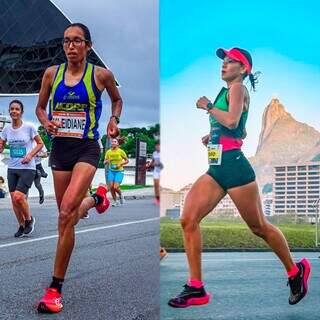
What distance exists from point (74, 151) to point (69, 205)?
0.68 ft

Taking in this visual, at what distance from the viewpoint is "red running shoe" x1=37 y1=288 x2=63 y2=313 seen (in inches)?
157

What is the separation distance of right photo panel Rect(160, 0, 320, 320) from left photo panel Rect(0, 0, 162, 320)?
3.7 inches

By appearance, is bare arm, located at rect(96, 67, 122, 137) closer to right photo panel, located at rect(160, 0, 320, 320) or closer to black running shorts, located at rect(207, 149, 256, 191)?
right photo panel, located at rect(160, 0, 320, 320)

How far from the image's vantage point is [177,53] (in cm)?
390

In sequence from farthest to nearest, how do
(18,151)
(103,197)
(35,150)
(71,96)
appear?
(18,151) → (35,150) → (103,197) → (71,96)

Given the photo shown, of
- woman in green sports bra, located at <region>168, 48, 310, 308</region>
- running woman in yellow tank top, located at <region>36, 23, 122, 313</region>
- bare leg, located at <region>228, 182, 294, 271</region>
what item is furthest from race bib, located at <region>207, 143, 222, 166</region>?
running woman in yellow tank top, located at <region>36, 23, 122, 313</region>

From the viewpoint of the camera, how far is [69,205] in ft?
13.0

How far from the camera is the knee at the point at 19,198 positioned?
416 cm

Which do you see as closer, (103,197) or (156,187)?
(156,187)

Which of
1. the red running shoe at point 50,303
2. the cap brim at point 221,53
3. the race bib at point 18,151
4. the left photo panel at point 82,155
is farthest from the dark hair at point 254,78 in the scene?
the red running shoe at point 50,303

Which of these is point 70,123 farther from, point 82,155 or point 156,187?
point 156,187

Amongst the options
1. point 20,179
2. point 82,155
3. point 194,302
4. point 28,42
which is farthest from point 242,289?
point 28,42

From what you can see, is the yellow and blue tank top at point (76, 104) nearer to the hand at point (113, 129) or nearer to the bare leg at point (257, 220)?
the hand at point (113, 129)

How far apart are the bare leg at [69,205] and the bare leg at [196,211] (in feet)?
1.31
